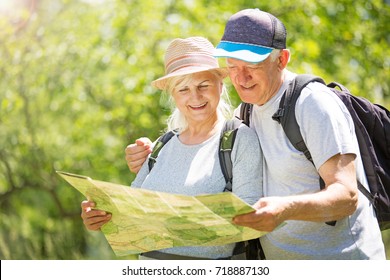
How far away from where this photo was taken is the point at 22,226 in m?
8.34

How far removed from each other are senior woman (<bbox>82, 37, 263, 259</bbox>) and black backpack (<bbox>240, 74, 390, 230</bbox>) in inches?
6.4

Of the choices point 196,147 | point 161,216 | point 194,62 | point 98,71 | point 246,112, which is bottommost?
point 98,71

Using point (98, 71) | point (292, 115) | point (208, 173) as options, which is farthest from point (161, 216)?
point (98, 71)

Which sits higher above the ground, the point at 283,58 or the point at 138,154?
the point at 283,58

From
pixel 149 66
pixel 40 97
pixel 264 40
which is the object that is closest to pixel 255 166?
pixel 264 40

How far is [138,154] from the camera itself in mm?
3033

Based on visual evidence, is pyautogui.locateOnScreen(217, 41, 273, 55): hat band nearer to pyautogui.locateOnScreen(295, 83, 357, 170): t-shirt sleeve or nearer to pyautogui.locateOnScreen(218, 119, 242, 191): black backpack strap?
pyautogui.locateOnScreen(295, 83, 357, 170): t-shirt sleeve

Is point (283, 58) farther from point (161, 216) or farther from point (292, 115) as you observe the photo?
point (161, 216)

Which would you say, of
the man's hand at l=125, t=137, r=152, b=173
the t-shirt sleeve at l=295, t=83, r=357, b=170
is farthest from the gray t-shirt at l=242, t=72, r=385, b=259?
the man's hand at l=125, t=137, r=152, b=173

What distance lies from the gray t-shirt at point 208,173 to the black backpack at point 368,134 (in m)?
0.16

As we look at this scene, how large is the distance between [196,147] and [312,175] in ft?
1.61

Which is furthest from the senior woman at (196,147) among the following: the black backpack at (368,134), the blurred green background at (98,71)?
the blurred green background at (98,71)

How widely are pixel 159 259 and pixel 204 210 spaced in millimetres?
552

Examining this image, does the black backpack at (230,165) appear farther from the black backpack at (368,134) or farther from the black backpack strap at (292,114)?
the black backpack strap at (292,114)
